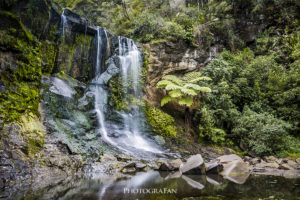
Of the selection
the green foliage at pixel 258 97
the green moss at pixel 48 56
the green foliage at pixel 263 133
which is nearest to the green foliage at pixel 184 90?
the green foliage at pixel 258 97

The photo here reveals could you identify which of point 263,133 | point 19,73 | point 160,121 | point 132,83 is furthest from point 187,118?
point 19,73

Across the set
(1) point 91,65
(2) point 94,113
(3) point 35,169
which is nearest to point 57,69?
(1) point 91,65

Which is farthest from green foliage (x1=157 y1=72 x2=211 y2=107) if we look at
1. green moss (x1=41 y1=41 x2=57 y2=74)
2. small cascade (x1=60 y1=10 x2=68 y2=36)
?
small cascade (x1=60 y1=10 x2=68 y2=36)

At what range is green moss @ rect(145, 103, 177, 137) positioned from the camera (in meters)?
10.6

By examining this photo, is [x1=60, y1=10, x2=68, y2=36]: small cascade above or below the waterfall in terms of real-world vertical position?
above

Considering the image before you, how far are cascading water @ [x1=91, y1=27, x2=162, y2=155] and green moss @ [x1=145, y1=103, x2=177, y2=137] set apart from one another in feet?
1.85

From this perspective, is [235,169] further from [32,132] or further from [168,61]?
[168,61]

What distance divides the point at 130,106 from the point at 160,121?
181 centimetres

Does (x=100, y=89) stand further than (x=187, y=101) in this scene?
No

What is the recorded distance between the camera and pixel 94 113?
9.38 m

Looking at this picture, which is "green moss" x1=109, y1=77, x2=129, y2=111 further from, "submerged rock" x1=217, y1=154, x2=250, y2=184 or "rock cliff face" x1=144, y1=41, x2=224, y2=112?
"submerged rock" x1=217, y1=154, x2=250, y2=184

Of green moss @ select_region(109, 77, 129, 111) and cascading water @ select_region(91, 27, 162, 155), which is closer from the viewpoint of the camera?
cascading water @ select_region(91, 27, 162, 155)

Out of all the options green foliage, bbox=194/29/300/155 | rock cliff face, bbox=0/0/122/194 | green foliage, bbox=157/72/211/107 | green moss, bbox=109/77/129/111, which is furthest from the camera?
green moss, bbox=109/77/129/111

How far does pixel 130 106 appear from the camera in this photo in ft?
36.4
